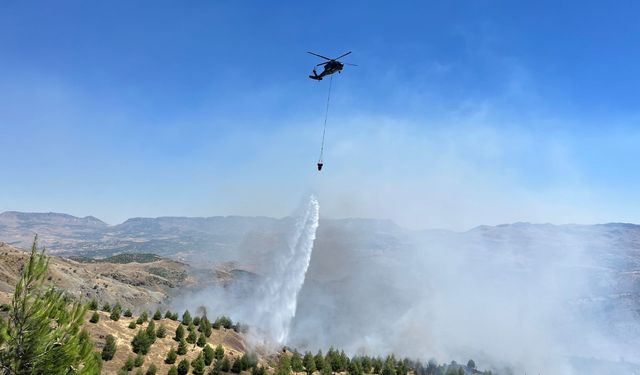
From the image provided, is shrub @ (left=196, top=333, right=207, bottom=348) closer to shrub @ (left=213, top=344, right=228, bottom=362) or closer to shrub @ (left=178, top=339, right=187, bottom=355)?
shrub @ (left=178, top=339, right=187, bottom=355)

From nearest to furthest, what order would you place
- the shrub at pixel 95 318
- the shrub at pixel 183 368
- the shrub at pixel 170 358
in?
1. the shrub at pixel 183 368
2. the shrub at pixel 170 358
3. the shrub at pixel 95 318

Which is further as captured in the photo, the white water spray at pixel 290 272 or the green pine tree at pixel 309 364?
the white water spray at pixel 290 272

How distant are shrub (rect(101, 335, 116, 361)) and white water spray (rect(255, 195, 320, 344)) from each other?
76209mm

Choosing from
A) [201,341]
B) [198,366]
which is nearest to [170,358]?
[198,366]

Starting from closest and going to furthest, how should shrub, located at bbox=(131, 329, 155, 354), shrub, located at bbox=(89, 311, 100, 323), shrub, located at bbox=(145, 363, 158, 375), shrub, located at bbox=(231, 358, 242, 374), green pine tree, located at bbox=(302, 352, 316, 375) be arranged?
shrub, located at bbox=(145, 363, 158, 375)
shrub, located at bbox=(131, 329, 155, 354)
shrub, located at bbox=(231, 358, 242, 374)
shrub, located at bbox=(89, 311, 100, 323)
green pine tree, located at bbox=(302, 352, 316, 375)

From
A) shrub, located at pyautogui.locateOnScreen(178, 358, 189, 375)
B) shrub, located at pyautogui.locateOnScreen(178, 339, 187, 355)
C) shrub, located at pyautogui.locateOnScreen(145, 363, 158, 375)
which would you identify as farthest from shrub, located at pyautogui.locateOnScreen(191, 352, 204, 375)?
shrub, located at pyautogui.locateOnScreen(145, 363, 158, 375)

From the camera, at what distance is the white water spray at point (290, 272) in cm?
13312

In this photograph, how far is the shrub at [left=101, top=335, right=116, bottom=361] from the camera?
2169 inches

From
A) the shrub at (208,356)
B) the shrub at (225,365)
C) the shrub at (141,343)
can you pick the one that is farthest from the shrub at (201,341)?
the shrub at (141,343)

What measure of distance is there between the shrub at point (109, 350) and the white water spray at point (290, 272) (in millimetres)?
76209

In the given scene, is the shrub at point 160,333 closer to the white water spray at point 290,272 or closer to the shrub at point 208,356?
the shrub at point 208,356

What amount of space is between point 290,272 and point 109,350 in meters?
85.7

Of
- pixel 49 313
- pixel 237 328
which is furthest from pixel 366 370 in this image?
pixel 49 313

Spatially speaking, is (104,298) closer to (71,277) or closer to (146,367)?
(71,277)
